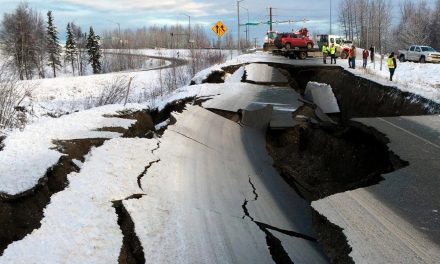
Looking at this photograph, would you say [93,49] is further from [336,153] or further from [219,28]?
[336,153]

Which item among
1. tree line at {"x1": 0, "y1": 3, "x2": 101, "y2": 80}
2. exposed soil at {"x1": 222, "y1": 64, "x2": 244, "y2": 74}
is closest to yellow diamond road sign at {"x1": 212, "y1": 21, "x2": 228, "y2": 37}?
exposed soil at {"x1": 222, "y1": 64, "x2": 244, "y2": 74}

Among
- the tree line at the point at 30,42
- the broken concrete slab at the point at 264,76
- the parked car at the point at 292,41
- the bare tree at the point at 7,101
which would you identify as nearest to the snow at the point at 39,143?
the bare tree at the point at 7,101

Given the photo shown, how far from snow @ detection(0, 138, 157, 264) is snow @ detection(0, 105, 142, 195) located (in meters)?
0.41

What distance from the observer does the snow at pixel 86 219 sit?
13.0ft

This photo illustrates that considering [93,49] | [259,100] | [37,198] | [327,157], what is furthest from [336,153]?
[93,49]

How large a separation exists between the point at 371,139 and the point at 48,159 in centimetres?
649

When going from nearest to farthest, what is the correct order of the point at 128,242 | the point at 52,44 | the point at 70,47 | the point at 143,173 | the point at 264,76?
the point at 128,242 → the point at 143,173 → the point at 264,76 → the point at 52,44 → the point at 70,47

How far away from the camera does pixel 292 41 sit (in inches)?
1558

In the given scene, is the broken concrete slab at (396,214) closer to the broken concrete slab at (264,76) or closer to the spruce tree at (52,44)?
the broken concrete slab at (264,76)

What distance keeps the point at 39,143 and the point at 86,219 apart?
7.47 feet

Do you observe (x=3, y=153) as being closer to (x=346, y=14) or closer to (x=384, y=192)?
(x=384, y=192)

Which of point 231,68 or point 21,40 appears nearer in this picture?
point 231,68

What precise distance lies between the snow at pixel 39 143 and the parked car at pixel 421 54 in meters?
35.3

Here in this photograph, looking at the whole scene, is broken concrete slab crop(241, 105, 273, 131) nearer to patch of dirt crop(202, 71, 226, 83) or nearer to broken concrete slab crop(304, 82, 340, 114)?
broken concrete slab crop(304, 82, 340, 114)
